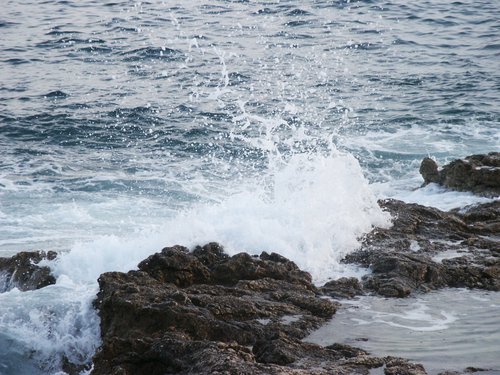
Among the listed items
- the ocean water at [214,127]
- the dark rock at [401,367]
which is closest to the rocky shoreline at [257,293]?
the dark rock at [401,367]

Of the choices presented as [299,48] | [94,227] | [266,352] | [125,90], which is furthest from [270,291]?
[299,48]

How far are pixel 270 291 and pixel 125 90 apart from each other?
10888 millimetres

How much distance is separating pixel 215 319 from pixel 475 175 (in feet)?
17.8

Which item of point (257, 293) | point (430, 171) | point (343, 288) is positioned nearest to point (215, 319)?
point (257, 293)

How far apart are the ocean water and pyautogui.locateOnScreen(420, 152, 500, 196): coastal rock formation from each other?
0.17 metres

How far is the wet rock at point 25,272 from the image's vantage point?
791 cm

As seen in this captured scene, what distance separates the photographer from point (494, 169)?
10641 mm

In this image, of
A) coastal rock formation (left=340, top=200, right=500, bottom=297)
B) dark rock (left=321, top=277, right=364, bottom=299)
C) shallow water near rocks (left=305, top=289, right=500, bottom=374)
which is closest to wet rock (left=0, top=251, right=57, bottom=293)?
dark rock (left=321, top=277, right=364, bottom=299)

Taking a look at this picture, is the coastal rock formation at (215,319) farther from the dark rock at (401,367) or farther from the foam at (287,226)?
the foam at (287,226)

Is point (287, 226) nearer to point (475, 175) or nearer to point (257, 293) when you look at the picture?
point (257, 293)

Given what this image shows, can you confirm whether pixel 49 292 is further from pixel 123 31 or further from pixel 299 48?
pixel 123 31

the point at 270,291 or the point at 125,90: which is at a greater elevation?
the point at 270,291

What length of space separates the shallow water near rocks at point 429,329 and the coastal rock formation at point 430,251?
190 millimetres

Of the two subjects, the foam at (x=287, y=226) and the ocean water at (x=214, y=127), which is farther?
the ocean water at (x=214, y=127)
